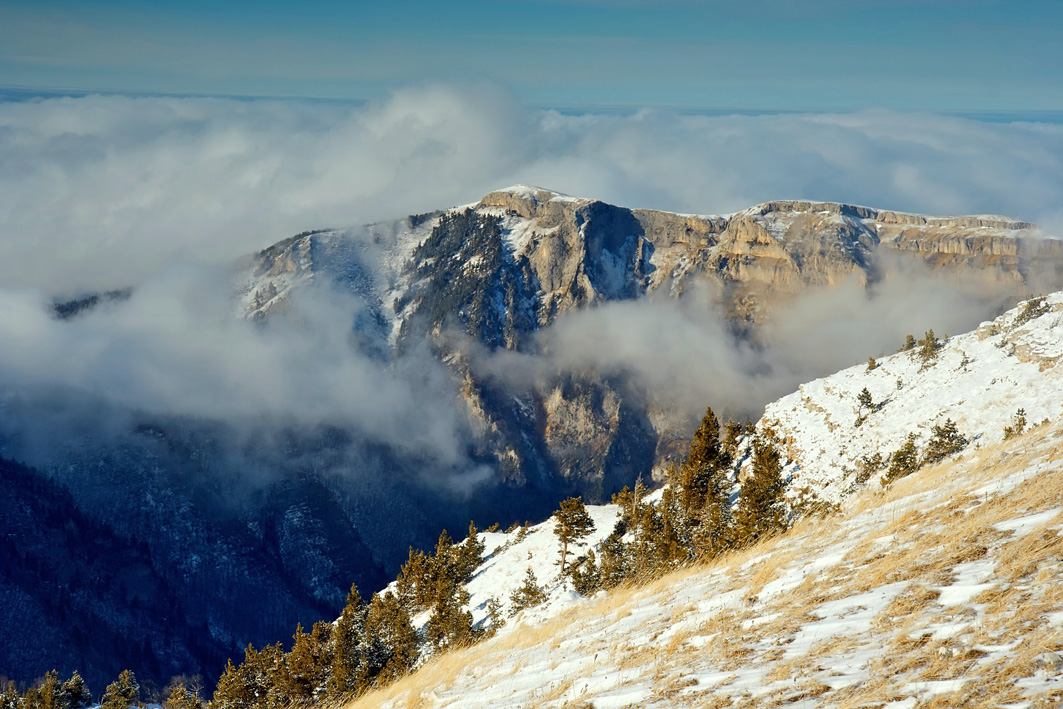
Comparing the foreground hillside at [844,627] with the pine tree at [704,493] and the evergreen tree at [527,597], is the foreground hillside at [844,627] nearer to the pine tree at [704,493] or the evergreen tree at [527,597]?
the pine tree at [704,493]

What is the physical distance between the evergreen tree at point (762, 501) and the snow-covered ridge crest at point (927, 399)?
3.31 m

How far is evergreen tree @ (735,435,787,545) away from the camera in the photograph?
140 ft

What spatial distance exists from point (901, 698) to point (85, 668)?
205741 mm

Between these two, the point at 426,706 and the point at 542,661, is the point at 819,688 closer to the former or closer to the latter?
the point at 542,661

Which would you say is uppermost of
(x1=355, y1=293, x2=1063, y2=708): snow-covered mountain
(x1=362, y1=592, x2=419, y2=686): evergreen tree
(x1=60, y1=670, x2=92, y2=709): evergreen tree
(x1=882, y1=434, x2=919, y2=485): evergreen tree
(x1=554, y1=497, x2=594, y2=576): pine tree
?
(x1=355, y1=293, x2=1063, y2=708): snow-covered mountain

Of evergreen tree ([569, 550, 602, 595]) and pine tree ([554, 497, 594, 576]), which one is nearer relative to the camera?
evergreen tree ([569, 550, 602, 595])

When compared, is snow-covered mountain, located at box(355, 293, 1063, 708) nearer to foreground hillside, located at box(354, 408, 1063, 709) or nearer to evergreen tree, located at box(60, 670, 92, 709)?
foreground hillside, located at box(354, 408, 1063, 709)

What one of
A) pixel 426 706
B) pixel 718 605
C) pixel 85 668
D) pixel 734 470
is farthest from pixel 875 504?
pixel 85 668

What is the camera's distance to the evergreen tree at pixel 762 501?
4275 cm

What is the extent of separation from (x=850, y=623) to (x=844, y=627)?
7.6 inches

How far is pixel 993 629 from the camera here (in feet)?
37.7

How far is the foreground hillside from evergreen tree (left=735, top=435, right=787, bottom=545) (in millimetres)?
15631

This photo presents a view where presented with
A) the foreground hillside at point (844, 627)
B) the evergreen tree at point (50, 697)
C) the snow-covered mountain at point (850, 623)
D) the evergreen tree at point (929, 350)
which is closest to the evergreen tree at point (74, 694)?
the evergreen tree at point (50, 697)

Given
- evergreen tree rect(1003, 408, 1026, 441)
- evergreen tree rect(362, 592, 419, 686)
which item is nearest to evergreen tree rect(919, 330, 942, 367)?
evergreen tree rect(1003, 408, 1026, 441)
